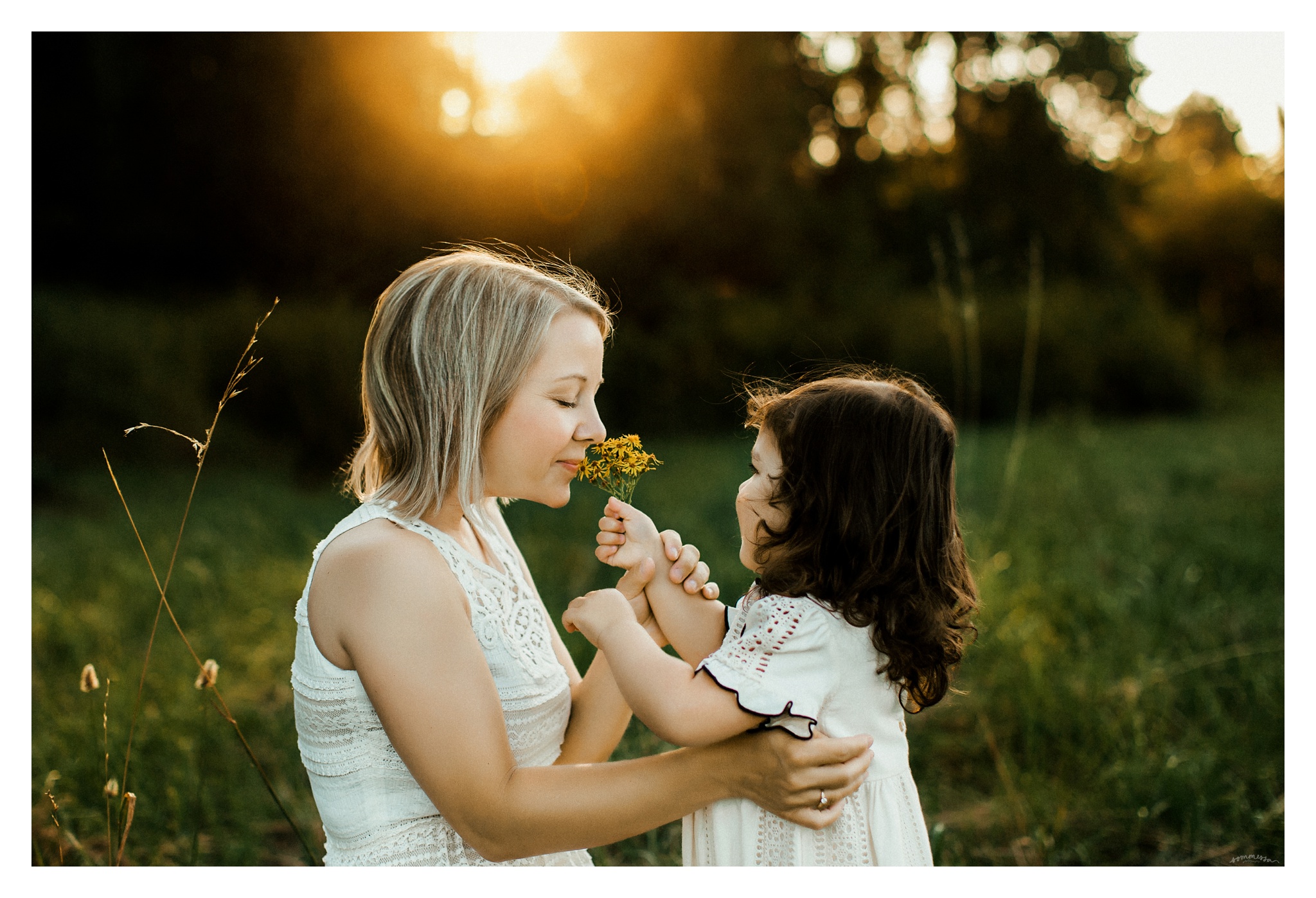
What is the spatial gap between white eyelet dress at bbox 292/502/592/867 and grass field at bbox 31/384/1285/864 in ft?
1.82

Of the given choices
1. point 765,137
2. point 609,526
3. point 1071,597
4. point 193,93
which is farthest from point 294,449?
point 609,526

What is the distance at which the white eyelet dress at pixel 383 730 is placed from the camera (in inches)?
62.6

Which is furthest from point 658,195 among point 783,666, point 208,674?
point 783,666

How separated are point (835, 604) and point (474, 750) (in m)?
0.65

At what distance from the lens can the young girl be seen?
158cm

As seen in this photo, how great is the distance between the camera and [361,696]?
61.8 inches

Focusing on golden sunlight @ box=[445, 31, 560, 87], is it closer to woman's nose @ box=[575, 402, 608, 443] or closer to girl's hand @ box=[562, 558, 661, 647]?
woman's nose @ box=[575, 402, 608, 443]

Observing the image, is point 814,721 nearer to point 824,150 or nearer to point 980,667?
point 980,667

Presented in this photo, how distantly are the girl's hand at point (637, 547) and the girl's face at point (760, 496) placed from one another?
104mm

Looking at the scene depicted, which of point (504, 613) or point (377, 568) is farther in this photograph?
point (504, 613)

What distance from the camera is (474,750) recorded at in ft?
4.92

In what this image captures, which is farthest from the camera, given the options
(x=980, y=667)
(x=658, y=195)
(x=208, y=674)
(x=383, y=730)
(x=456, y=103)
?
(x=658, y=195)

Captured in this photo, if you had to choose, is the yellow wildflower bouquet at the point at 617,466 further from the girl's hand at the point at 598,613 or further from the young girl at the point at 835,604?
the girl's hand at the point at 598,613
